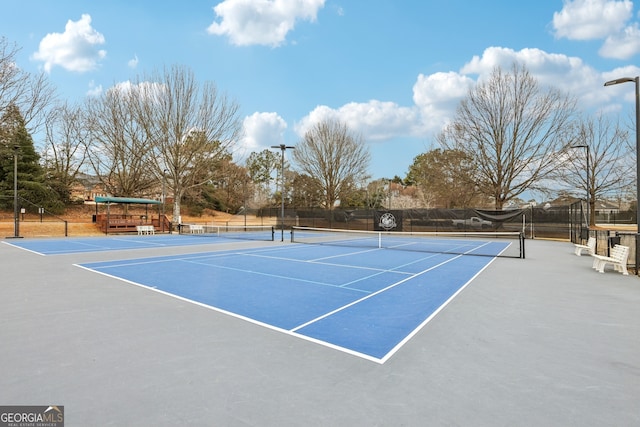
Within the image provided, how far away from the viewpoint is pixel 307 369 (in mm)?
3596

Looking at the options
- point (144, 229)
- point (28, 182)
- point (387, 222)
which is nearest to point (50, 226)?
point (144, 229)

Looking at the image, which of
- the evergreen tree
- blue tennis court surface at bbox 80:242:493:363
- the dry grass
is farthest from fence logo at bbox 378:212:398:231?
the evergreen tree

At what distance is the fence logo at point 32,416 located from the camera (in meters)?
2.69

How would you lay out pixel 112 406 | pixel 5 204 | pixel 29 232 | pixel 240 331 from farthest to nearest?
pixel 5 204 < pixel 29 232 < pixel 240 331 < pixel 112 406

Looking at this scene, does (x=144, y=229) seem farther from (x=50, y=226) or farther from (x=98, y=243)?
(x=98, y=243)

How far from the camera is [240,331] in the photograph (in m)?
4.75

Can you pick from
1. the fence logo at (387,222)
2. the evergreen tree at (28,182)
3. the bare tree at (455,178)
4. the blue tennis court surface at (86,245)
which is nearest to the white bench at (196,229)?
the blue tennis court surface at (86,245)

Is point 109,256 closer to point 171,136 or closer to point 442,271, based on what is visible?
point 442,271

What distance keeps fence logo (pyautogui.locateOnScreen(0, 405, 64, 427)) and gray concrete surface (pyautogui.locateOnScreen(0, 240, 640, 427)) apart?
0.22 feet

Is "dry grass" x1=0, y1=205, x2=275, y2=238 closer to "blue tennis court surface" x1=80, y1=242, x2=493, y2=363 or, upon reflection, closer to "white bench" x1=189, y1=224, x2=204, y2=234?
"white bench" x1=189, y1=224, x2=204, y2=234

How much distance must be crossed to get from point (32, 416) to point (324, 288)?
5.32 metres

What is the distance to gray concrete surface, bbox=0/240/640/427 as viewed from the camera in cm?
280

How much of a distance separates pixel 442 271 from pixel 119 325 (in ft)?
26.6

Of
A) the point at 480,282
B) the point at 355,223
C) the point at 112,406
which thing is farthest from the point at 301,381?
the point at 355,223
